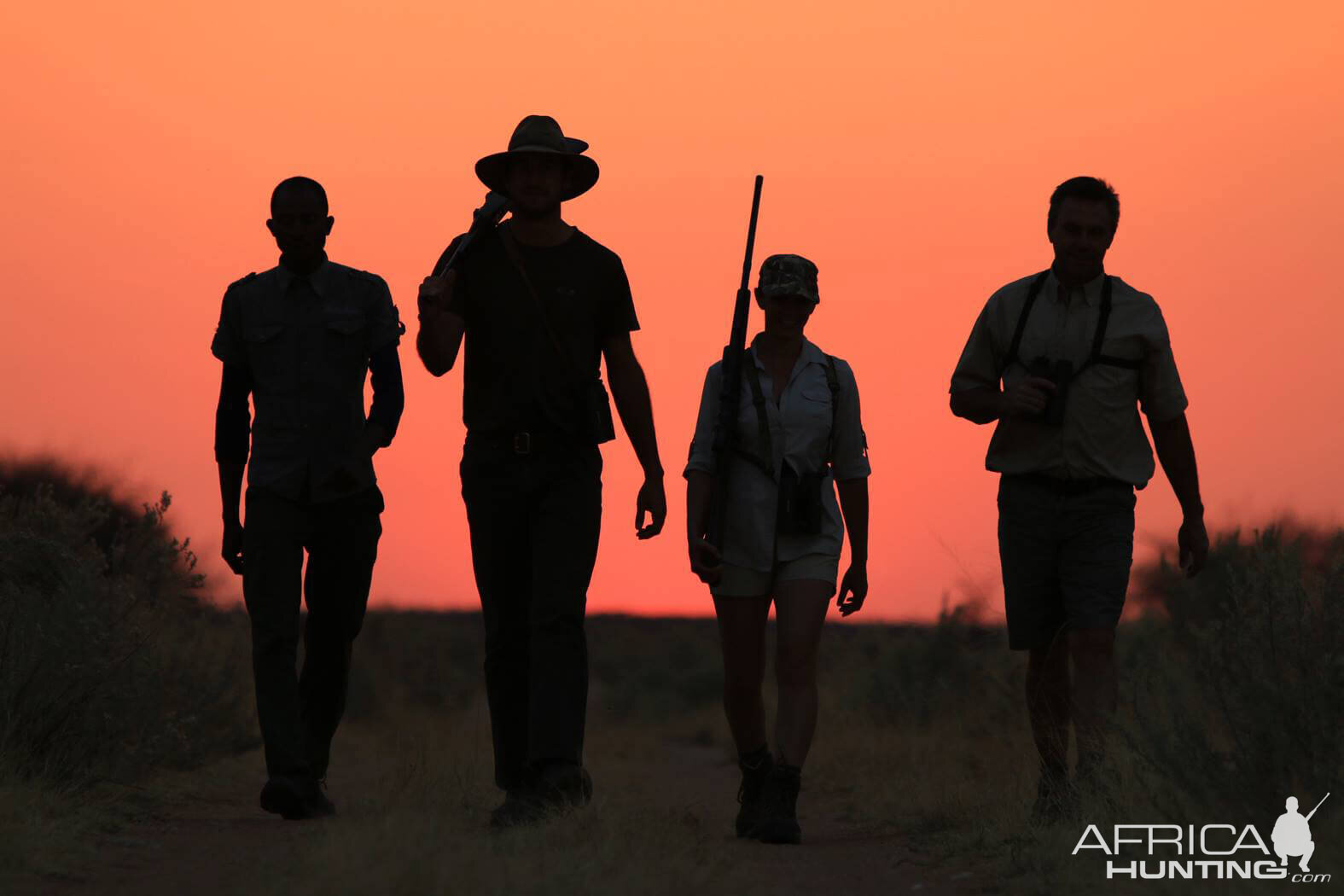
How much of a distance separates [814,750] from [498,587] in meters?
6.50

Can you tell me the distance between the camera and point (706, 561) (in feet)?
27.9

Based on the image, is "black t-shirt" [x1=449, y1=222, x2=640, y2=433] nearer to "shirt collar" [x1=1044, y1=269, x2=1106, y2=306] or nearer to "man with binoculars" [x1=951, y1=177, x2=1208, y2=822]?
"man with binoculars" [x1=951, y1=177, x2=1208, y2=822]

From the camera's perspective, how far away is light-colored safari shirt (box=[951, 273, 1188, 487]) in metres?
8.28

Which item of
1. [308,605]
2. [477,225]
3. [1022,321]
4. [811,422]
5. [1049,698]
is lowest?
[1049,698]

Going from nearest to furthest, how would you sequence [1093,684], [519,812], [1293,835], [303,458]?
[1293,835]
[519,812]
[1093,684]
[303,458]

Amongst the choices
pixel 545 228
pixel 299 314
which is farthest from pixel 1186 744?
pixel 299 314

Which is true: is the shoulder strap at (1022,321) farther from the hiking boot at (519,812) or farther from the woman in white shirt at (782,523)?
the hiking boot at (519,812)

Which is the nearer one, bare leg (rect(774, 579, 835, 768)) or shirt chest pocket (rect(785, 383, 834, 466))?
bare leg (rect(774, 579, 835, 768))

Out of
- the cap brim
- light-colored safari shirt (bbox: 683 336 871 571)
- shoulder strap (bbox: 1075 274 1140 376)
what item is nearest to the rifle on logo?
light-colored safari shirt (bbox: 683 336 871 571)

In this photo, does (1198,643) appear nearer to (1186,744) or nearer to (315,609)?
(1186,744)

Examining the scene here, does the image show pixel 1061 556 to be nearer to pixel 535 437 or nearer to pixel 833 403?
pixel 833 403

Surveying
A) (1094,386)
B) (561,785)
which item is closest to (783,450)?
(1094,386)

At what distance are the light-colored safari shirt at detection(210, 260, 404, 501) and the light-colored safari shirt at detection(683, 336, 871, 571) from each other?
1.45 meters

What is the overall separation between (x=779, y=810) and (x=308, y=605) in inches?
89.8
